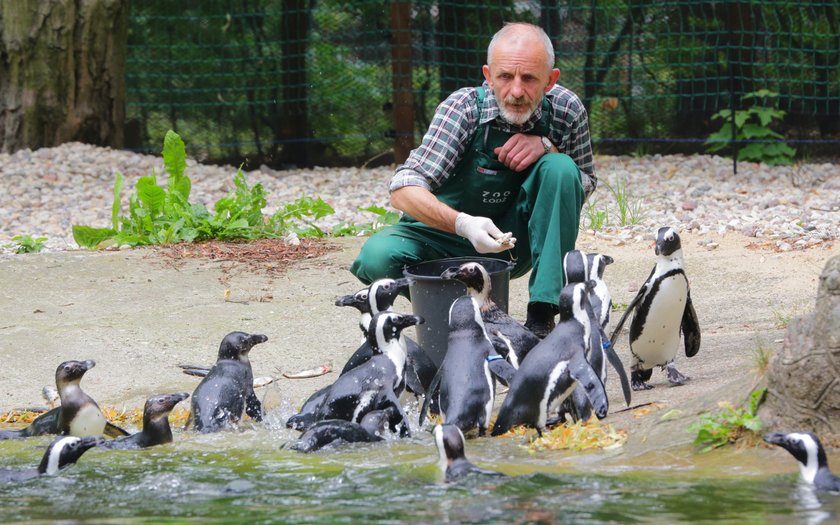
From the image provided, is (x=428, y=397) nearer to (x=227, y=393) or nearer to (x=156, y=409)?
(x=227, y=393)

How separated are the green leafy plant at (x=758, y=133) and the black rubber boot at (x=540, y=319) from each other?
6301 millimetres

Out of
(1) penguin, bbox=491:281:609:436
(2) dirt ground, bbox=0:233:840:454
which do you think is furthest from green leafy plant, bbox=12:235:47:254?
(1) penguin, bbox=491:281:609:436

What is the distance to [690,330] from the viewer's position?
4.93 metres

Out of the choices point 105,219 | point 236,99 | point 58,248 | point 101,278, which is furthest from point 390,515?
point 236,99

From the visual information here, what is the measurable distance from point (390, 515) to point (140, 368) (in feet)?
8.65

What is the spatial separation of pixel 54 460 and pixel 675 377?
233 centimetres

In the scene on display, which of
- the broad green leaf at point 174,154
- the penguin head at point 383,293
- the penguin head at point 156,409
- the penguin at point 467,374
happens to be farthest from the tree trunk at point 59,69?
the penguin at point 467,374

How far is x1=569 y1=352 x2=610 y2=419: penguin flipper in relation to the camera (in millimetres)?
4016

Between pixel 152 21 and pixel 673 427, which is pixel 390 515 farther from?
pixel 152 21

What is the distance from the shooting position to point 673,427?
3.86 m

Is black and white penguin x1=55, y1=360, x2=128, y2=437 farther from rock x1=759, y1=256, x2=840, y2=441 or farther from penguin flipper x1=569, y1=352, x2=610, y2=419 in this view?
rock x1=759, y1=256, x2=840, y2=441

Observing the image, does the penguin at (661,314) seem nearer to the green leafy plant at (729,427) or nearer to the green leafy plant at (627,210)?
the green leafy plant at (729,427)

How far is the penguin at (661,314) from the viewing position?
15.7 feet

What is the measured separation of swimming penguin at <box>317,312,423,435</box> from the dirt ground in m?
0.58
